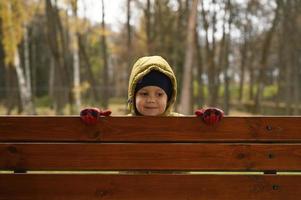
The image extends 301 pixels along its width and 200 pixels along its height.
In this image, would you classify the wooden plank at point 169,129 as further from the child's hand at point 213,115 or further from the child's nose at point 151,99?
the child's nose at point 151,99

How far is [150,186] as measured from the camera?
91.3 inches

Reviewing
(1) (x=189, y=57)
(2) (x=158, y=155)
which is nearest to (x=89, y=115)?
(2) (x=158, y=155)

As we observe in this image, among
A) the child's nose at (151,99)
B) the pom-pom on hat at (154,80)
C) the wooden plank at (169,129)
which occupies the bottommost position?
the wooden plank at (169,129)

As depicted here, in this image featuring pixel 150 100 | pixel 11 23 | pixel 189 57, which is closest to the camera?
pixel 150 100

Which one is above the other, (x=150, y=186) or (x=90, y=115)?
(x=90, y=115)

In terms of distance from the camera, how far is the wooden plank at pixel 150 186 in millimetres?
2311

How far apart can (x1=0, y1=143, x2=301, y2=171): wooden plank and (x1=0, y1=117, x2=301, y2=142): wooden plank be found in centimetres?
4

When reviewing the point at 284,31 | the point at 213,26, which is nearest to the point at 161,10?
the point at 213,26

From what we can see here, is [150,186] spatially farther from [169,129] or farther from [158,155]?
[169,129]

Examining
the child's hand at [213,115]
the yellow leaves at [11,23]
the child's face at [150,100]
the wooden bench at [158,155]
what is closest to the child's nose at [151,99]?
the child's face at [150,100]

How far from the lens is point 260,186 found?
2.32 metres

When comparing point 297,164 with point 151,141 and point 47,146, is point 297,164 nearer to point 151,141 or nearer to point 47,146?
point 151,141

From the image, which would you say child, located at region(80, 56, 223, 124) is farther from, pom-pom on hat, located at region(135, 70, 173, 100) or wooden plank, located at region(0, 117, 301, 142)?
wooden plank, located at region(0, 117, 301, 142)

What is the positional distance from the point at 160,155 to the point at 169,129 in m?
0.15
